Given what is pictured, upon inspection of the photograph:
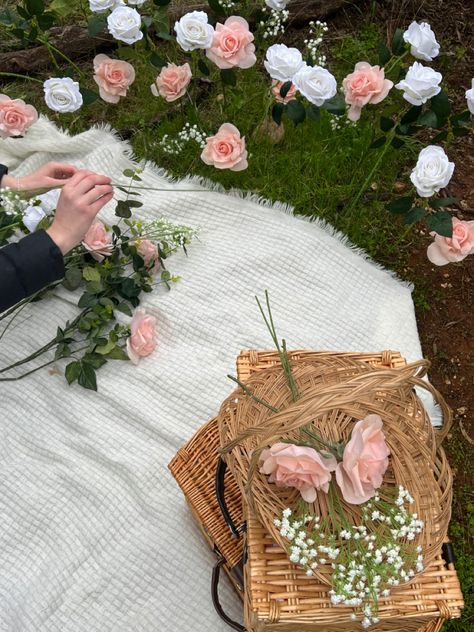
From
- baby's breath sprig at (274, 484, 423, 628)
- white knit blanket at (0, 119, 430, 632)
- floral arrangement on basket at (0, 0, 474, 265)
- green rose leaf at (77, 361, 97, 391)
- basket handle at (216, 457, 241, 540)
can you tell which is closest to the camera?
baby's breath sprig at (274, 484, 423, 628)

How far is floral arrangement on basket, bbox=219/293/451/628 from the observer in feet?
2.98

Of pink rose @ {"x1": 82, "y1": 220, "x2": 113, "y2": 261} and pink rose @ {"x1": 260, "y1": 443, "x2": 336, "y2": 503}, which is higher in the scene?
pink rose @ {"x1": 260, "y1": 443, "x2": 336, "y2": 503}

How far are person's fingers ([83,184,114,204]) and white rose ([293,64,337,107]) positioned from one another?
0.50m

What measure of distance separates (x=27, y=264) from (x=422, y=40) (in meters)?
1.00

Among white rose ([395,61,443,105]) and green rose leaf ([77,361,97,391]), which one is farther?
green rose leaf ([77,361,97,391])

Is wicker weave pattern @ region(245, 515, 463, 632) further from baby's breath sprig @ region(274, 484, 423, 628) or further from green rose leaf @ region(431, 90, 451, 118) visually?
green rose leaf @ region(431, 90, 451, 118)

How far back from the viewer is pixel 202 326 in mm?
1641

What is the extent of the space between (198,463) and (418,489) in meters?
0.47

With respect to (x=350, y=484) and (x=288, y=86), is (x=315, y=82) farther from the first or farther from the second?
(x=350, y=484)

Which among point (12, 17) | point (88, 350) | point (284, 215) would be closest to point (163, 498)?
point (88, 350)

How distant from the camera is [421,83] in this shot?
1.36 metres

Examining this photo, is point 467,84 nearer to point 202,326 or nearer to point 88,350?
point 202,326

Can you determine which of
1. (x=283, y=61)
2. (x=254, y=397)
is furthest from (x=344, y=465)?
(x=283, y=61)

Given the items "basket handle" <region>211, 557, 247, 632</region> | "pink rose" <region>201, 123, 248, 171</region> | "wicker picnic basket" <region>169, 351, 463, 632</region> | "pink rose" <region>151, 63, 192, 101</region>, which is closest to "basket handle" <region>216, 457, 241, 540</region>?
"wicker picnic basket" <region>169, 351, 463, 632</region>
